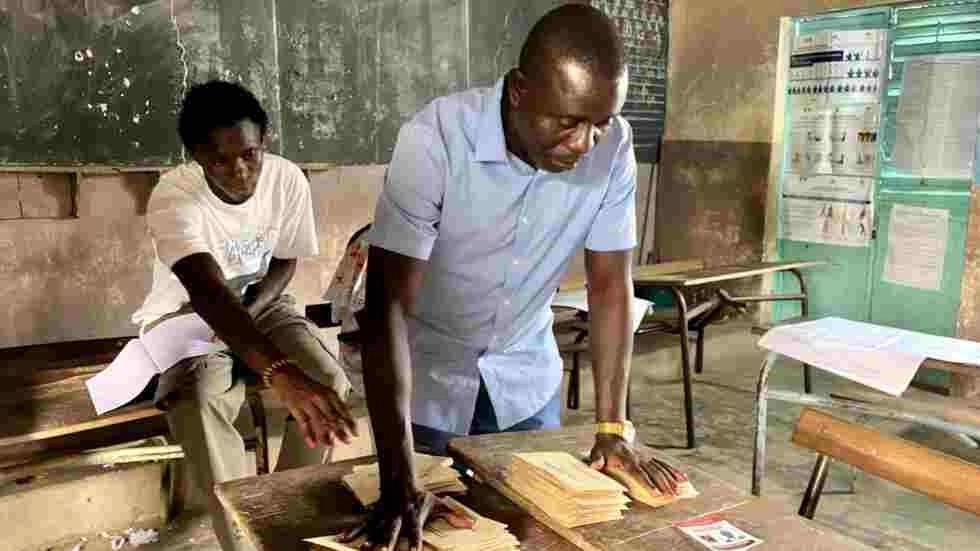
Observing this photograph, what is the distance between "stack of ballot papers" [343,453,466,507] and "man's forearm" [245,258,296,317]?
1365 millimetres

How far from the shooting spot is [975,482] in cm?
150

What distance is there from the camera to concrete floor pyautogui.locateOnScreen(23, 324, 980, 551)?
293 centimetres

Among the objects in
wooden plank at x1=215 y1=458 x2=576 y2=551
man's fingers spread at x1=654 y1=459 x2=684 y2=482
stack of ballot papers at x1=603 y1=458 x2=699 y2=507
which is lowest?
wooden plank at x1=215 y1=458 x2=576 y2=551

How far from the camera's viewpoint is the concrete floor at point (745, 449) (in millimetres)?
2930

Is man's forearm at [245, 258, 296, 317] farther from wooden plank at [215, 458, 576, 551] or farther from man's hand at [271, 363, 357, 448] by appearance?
wooden plank at [215, 458, 576, 551]

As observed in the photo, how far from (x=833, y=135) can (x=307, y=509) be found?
4705mm

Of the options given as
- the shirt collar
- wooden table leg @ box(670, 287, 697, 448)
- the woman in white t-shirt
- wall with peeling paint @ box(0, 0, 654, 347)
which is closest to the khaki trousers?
the woman in white t-shirt

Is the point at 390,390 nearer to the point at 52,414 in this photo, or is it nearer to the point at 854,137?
the point at 52,414

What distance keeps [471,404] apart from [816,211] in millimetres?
4141

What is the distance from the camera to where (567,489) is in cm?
125

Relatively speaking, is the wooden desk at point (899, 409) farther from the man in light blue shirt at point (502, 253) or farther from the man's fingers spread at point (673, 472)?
the man's fingers spread at point (673, 472)

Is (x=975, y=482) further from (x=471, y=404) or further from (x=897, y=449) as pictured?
(x=471, y=404)

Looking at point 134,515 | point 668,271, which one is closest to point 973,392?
point 668,271

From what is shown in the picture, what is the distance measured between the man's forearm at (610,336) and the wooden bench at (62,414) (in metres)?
1.41
